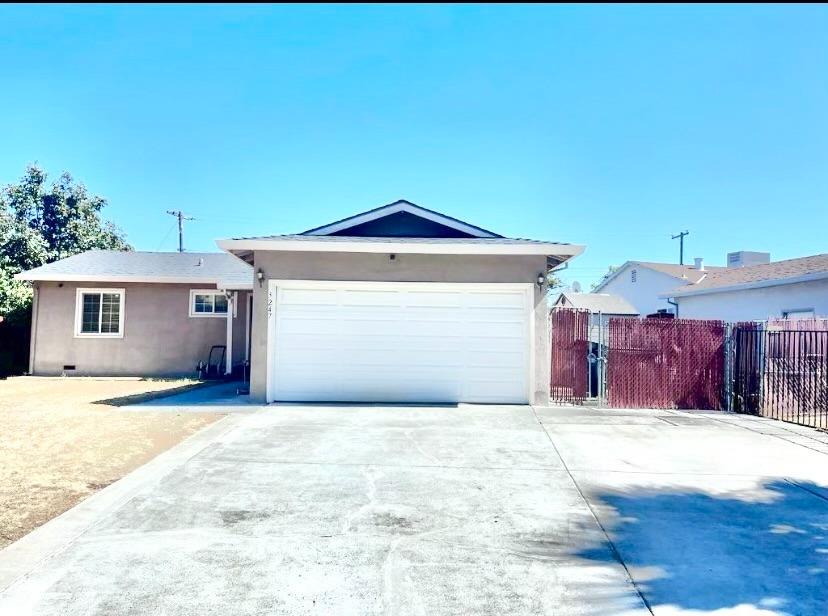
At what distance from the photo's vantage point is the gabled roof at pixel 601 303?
28.0m

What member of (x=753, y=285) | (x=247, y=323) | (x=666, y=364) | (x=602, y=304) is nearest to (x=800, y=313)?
(x=753, y=285)

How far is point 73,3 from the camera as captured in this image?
24.8ft

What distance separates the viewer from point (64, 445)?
22.9 feet

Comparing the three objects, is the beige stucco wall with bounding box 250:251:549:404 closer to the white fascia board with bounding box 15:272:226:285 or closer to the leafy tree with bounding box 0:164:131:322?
the white fascia board with bounding box 15:272:226:285

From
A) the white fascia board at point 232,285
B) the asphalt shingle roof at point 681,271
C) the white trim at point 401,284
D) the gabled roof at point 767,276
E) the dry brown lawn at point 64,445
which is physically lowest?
the dry brown lawn at point 64,445

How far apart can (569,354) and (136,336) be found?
42.3ft

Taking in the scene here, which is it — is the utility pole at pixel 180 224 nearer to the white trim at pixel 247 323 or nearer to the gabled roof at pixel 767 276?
the white trim at pixel 247 323

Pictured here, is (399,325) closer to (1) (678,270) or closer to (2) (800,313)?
(2) (800,313)

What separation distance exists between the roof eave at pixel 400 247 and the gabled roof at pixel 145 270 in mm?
4580

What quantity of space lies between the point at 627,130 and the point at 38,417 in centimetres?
1771

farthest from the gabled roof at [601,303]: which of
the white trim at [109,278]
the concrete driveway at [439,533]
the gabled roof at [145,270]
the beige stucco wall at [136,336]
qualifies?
the concrete driveway at [439,533]

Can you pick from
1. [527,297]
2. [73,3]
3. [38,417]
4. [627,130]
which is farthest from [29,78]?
[627,130]

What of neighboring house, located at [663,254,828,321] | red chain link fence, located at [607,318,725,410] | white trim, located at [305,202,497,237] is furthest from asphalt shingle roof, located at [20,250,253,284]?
neighboring house, located at [663,254,828,321]

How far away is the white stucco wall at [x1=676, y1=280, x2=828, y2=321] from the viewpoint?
14430 mm
